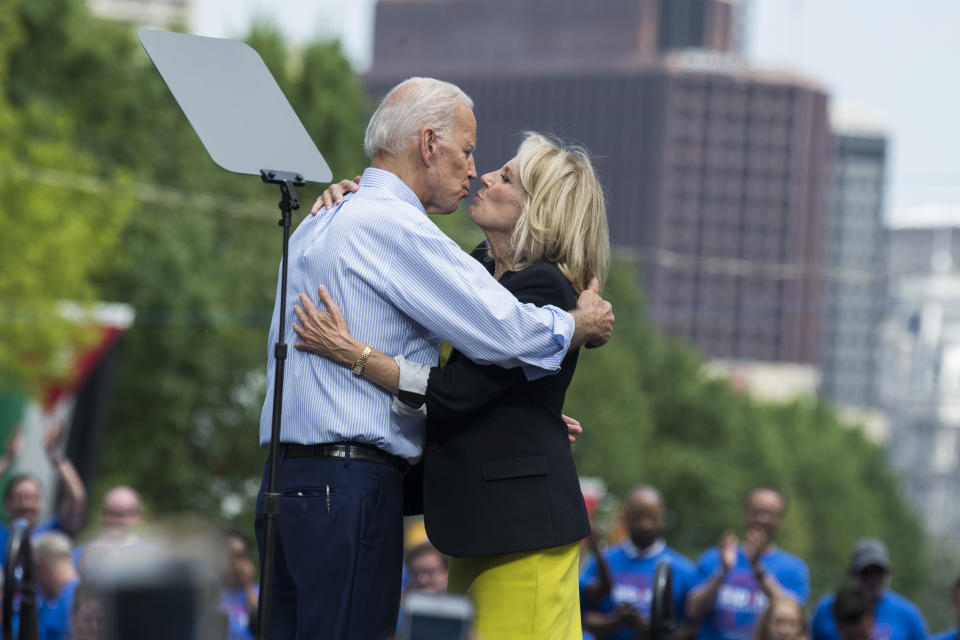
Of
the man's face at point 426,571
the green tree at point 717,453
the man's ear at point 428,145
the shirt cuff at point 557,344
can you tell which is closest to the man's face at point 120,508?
the man's face at point 426,571

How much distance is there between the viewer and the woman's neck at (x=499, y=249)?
391 centimetres

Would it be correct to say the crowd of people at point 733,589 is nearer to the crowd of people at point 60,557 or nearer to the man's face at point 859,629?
the man's face at point 859,629

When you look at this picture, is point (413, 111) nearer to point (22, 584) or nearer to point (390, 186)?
point (390, 186)

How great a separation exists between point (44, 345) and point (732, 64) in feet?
404

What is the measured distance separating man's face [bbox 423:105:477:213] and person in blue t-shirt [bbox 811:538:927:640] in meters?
4.58

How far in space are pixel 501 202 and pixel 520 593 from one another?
2.91 ft

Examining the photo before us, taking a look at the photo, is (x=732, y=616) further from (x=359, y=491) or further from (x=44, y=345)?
(x=44, y=345)

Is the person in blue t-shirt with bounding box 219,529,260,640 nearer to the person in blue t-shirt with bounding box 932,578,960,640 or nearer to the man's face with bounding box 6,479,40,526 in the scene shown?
the man's face with bounding box 6,479,40,526

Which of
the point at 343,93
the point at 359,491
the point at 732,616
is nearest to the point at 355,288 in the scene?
the point at 359,491

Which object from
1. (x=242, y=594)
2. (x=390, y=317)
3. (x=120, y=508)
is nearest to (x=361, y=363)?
(x=390, y=317)

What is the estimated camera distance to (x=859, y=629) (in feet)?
Answer: 25.0

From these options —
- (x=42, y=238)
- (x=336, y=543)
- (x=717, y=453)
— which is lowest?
(x=717, y=453)

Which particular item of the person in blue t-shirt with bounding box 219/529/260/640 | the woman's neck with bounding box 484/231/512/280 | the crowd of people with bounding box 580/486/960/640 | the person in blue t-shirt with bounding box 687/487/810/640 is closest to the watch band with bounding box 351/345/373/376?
the woman's neck with bounding box 484/231/512/280

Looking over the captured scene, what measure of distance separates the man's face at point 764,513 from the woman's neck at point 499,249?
190 inches
